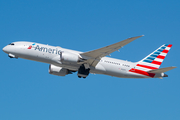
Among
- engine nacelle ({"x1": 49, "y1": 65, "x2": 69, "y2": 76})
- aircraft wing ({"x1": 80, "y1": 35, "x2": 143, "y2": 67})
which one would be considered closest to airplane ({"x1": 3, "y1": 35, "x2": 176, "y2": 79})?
aircraft wing ({"x1": 80, "y1": 35, "x2": 143, "y2": 67})

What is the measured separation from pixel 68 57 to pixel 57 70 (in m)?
6.96

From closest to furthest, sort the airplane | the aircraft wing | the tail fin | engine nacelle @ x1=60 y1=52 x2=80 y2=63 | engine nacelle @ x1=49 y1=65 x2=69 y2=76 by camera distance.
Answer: the aircraft wing
engine nacelle @ x1=60 y1=52 x2=80 y2=63
the airplane
the tail fin
engine nacelle @ x1=49 y1=65 x2=69 y2=76

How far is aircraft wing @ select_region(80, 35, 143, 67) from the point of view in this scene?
36.3 metres

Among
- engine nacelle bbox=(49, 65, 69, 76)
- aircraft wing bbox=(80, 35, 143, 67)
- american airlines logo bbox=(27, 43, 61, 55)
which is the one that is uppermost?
american airlines logo bbox=(27, 43, 61, 55)

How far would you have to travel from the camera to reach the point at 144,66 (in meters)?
44.5

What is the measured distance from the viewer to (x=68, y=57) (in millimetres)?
39906

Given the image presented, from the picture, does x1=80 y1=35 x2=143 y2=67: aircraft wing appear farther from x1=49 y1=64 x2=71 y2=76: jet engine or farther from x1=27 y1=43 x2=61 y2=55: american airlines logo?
x1=49 y1=64 x2=71 y2=76: jet engine

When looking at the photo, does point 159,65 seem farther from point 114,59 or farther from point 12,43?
point 12,43

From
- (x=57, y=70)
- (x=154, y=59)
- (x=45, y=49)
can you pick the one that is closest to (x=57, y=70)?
(x=57, y=70)

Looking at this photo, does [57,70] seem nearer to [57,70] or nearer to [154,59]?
[57,70]

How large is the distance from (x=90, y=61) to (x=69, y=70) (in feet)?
22.0

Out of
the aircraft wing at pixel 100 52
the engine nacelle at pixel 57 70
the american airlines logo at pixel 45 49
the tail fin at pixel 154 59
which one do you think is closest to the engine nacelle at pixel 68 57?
the aircraft wing at pixel 100 52

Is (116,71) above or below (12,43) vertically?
below

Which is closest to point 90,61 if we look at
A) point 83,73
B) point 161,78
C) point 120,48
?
point 83,73
